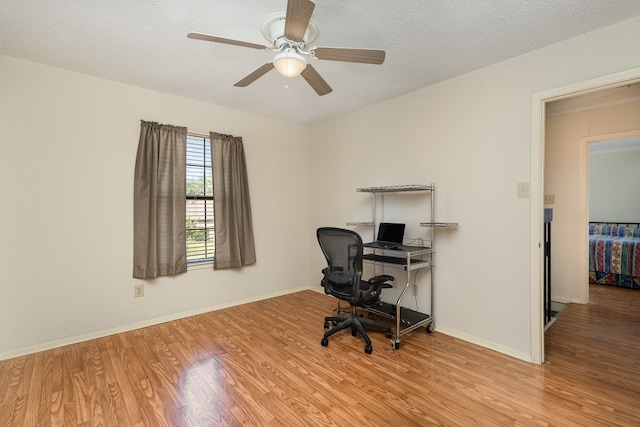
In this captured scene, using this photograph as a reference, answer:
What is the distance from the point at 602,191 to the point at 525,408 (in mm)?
6529

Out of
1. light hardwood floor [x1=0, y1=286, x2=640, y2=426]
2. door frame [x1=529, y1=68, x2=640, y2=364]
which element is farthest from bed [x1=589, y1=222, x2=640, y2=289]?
door frame [x1=529, y1=68, x2=640, y2=364]

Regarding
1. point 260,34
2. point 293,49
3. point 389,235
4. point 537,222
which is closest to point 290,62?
point 293,49

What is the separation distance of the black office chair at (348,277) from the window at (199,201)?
1609mm

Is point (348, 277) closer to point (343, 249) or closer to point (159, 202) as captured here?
point (343, 249)

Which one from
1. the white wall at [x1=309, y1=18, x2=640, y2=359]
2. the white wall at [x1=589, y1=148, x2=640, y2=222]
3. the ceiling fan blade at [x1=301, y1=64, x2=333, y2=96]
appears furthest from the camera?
the white wall at [x1=589, y1=148, x2=640, y2=222]

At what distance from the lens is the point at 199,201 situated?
347 centimetres

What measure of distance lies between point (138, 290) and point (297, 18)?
9.79 ft

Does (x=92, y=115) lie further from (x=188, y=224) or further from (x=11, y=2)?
(x=188, y=224)

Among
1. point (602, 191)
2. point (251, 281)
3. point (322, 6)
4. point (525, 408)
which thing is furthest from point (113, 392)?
point (602, 191)

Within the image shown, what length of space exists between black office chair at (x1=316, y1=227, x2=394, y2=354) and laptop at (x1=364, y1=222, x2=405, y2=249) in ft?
1.54

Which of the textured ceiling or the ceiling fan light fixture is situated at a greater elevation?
the textured ceiling

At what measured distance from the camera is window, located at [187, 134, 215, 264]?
11.2 feet

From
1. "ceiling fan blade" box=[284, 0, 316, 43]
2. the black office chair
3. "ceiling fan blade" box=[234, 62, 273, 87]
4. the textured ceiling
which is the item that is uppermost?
the textured ceiling

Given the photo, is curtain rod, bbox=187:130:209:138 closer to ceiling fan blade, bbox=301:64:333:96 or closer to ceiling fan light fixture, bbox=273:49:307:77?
ceiling fan blade, bbox=301:64:333:96
